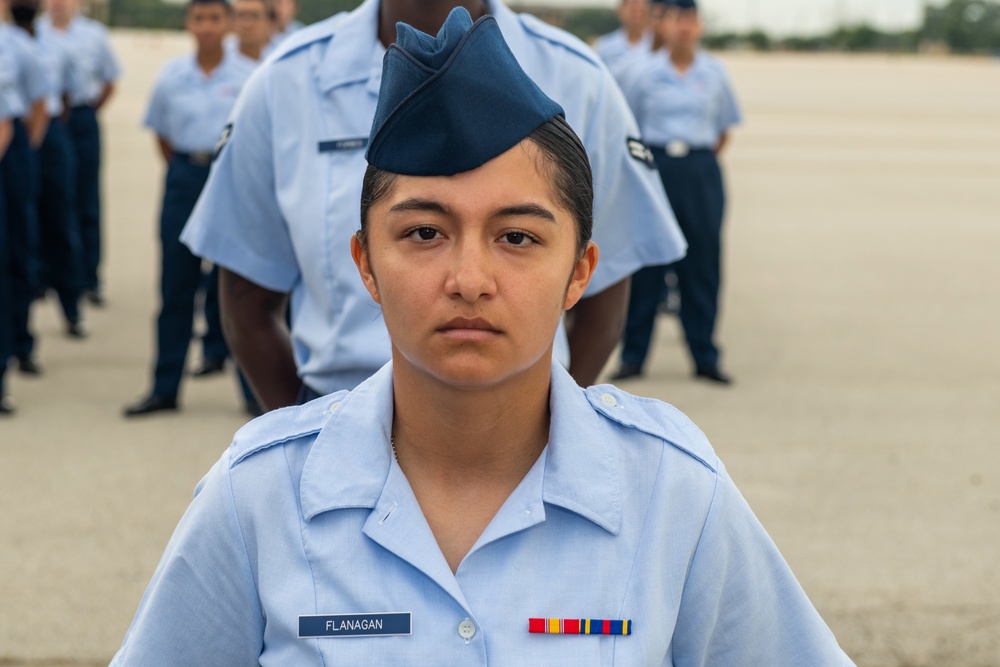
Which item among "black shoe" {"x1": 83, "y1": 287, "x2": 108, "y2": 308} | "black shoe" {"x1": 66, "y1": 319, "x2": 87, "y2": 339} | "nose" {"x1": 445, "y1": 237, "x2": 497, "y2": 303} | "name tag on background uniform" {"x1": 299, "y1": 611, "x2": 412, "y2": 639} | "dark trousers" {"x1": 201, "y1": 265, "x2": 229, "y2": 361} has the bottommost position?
"black shoe" {"x1": 83, "y1": 287, "x2": 108, "y2": 308}

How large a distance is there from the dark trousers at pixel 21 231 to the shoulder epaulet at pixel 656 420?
6179 millimetres

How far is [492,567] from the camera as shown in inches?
61.4

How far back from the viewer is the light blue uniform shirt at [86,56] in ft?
31.3

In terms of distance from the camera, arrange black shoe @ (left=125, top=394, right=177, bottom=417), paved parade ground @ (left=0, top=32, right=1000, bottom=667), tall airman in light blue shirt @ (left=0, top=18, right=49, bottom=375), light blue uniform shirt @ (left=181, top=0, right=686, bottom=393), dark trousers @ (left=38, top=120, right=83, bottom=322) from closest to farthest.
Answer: light blue uniform shirt @ (left=181, top=0, right=686, bottom=393)
paved parade ground @ (left=0, top=32, right=1000, bottom=667)
black shoe @ (left=125, top=394, right=177, bottom=417)
tall airman in light blue shirt @ (left=0, top=18, right=49, bottom=375)
dark trousers @ (left=38, top=120, right=83, bottom=322)

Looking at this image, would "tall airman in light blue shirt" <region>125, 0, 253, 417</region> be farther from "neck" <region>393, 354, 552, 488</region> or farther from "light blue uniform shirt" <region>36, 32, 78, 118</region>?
"neck" <region>393, 354, 552, 488</region>

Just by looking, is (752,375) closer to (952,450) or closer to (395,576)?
(952,450)

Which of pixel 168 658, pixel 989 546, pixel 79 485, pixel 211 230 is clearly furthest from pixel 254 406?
pixel 168 658

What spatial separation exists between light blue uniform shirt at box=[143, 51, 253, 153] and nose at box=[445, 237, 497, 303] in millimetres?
5639

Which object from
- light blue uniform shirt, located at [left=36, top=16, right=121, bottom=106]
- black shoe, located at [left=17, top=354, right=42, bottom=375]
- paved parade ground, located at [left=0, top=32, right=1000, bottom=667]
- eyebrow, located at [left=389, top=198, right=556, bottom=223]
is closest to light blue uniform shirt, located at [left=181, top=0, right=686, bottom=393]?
eyebrow, located at [left=389, top=198, right=556, bottom=223]

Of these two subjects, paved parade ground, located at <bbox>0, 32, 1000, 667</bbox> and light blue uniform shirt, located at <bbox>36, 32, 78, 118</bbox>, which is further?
light blue uniform shirt, located at <bbox>36, 32, 78, 118</bbox>

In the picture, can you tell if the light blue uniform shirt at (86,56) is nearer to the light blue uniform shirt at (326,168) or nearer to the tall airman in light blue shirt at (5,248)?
the tall airman in light blue shirt at (5,248)

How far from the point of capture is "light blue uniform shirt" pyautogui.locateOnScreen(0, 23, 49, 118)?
7.25 m

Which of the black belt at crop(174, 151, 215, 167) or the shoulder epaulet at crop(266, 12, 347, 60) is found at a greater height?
the shoulder epaulet at crop(266, 12, 347, 60)

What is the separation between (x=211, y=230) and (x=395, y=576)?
1.16m
